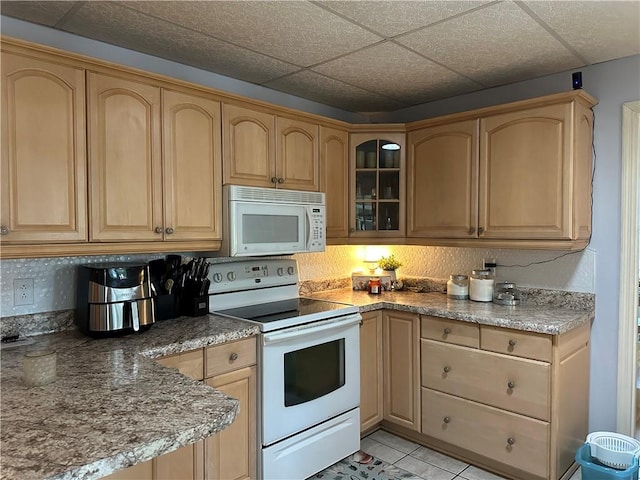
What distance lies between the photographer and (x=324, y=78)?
2795 mm

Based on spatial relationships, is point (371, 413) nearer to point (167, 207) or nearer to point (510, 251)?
point (510, 251)

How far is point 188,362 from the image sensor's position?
190 centimetres

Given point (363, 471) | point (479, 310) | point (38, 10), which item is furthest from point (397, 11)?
point (363, 471)

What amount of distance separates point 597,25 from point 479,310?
62.0 inches

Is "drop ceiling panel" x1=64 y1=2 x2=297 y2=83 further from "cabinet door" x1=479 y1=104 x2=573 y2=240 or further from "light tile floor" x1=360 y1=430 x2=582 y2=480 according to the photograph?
"light tile floor" x1=360 y1=430 x2=582 y2=480

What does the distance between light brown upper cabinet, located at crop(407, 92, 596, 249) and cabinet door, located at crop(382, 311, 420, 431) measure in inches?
24.2

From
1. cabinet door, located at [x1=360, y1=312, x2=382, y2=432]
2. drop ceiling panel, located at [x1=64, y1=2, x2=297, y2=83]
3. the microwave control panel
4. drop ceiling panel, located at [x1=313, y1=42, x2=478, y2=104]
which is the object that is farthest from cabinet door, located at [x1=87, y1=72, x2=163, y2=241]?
cabinet door, located at [x1=360, y1=312, x2=382, y2=432]

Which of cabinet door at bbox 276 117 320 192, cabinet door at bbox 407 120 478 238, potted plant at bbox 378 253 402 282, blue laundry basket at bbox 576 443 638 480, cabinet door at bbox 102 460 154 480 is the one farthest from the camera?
potted plant at bbox 378 253 402 282

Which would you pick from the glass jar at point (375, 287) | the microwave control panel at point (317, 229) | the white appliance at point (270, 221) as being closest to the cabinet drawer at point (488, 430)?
the glass jar at point (375, 287)

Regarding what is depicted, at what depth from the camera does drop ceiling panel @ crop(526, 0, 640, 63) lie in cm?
186

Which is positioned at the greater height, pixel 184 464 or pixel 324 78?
pixel 324 78

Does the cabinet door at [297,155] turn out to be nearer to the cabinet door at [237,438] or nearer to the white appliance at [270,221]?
the white appliance at [270,221]

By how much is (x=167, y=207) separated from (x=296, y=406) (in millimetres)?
1240

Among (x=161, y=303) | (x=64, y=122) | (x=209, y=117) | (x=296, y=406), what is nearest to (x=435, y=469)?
(x=296, y=406)
